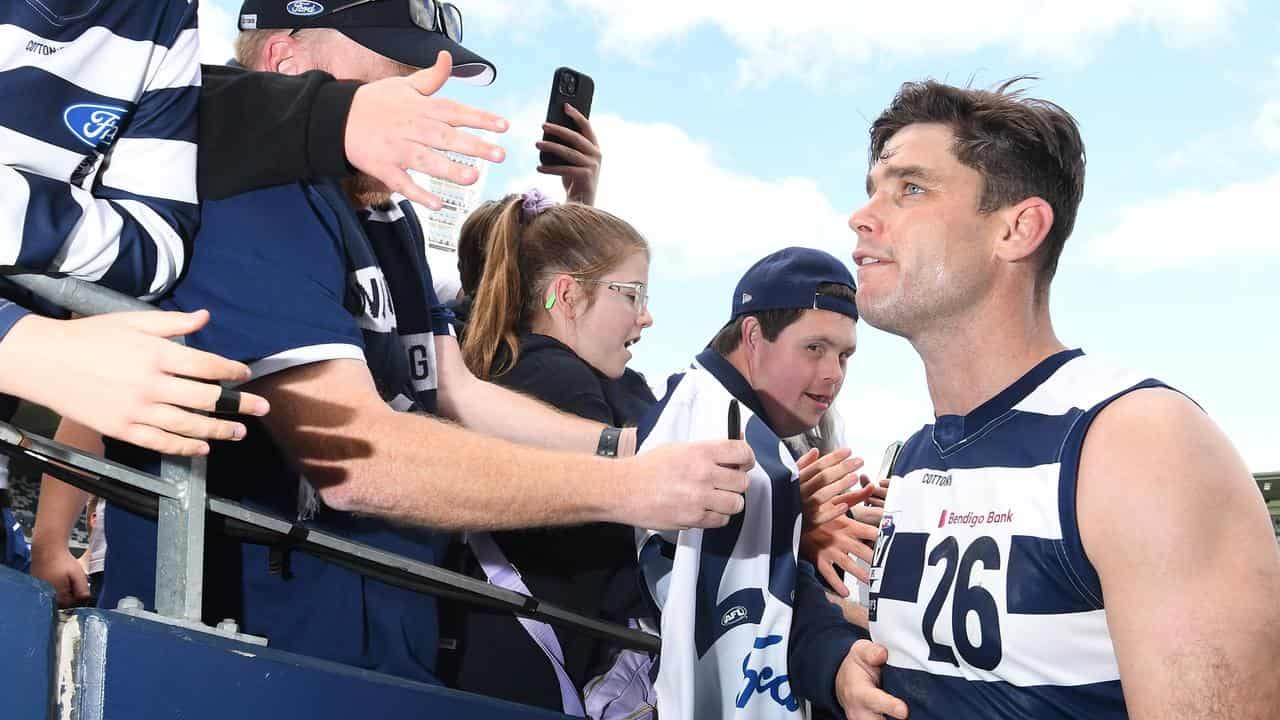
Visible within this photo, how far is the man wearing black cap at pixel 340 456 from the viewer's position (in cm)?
191

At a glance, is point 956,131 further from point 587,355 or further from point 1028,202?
point 587,355

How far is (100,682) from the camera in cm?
135

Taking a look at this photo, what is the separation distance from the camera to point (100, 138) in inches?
67.0

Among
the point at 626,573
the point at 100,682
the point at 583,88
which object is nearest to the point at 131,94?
the point at 100,682

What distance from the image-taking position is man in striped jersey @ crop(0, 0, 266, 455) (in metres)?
1.34

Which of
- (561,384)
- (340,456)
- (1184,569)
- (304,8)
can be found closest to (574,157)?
(561,384)

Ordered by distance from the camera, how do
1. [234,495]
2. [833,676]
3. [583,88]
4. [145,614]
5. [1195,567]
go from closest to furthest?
[145,614] → [1195,567] → [234,495] → [833,676] → [583,88]

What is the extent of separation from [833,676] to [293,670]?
1.20m

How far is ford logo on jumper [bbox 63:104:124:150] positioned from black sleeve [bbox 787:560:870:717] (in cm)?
167

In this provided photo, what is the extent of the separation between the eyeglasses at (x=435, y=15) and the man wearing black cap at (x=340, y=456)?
0.5 inches

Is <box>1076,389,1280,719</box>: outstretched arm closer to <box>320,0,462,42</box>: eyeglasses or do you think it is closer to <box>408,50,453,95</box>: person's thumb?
<box>408,50,453,95</box>: person's thumb

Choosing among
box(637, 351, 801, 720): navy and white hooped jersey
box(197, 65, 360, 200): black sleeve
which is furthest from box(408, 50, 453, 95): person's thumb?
box(637, 351, 801, 720): navy and white hooped jersey

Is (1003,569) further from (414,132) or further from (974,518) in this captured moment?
(414,132)

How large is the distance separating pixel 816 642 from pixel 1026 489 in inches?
26.5
